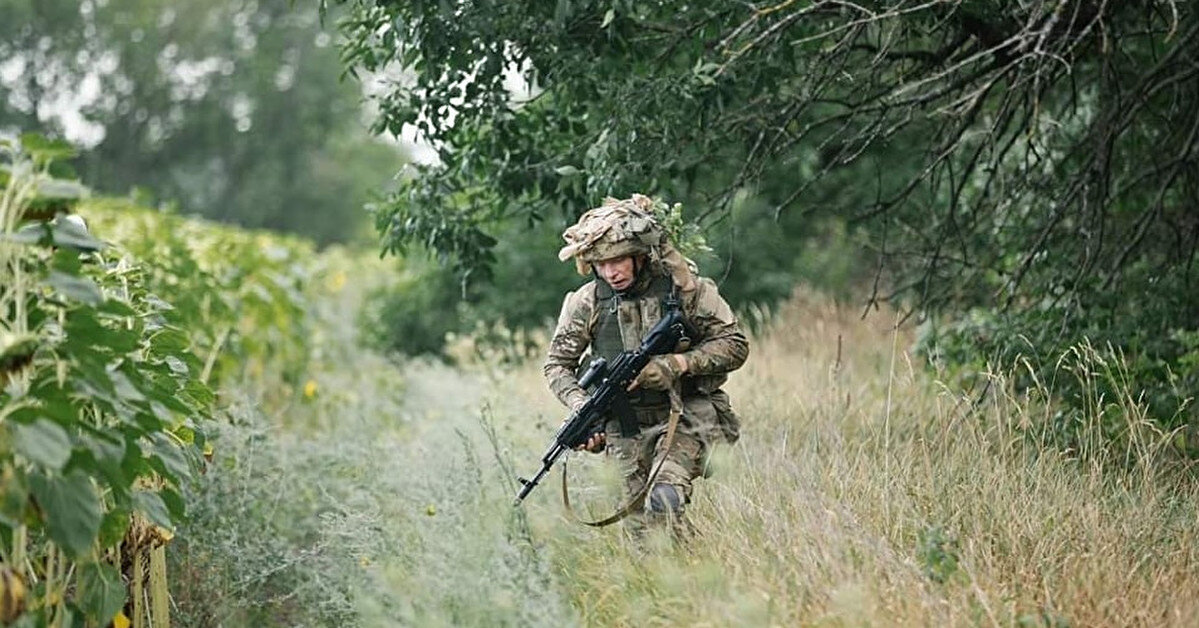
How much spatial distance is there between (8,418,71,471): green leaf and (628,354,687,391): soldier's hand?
7.10ft

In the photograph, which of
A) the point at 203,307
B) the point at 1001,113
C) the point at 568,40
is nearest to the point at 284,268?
the point at 203,307

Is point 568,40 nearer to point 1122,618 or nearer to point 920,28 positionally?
point 920,28

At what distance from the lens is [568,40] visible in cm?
666

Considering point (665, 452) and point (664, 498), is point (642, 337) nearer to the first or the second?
point (665, 452)

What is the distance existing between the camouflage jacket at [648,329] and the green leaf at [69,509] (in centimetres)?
205

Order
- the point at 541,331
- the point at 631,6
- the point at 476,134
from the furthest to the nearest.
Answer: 1. the point at 541,331
2. the point at 476,134
3. the point at 631,6

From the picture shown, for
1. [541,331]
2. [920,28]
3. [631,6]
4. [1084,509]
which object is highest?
[541,331]

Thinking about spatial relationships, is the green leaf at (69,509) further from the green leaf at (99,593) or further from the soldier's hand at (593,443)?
the soldier's hand at (593,443)

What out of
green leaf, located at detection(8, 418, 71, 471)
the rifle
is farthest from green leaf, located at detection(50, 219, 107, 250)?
the rifle

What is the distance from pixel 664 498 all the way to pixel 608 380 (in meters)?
0.47

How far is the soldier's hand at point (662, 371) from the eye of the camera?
210 inches

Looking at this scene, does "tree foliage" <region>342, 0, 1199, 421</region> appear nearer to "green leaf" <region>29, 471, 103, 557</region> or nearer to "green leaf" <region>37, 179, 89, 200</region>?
"green leaf" <region>37, 179, 89, 200</region>

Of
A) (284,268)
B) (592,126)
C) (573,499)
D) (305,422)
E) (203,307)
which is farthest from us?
(284,268)

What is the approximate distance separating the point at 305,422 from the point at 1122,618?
7.74 meters
